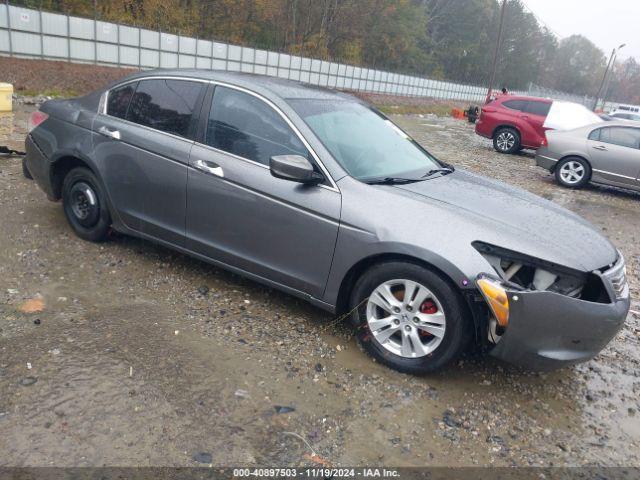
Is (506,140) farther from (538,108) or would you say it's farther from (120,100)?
(120,100)

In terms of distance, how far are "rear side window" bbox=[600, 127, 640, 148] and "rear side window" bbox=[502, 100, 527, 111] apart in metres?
A: 4.52

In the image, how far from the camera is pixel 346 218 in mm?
3258

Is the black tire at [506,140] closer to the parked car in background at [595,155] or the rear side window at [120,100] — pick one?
the parked car in background at [595,155]

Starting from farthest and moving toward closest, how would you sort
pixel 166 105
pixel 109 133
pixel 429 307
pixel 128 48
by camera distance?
1. pixel 128 48
2. pixel 109 133
3. pixel 166 105
4. pixel 429 307

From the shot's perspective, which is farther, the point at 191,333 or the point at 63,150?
the point at 63,150

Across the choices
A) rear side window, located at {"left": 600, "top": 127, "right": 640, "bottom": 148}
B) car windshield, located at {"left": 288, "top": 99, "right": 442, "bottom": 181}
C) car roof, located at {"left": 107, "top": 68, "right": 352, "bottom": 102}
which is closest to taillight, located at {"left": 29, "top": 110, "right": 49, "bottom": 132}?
car roof, located at {"left": 107, "top": 68, "right": 352, "bottom": 102}

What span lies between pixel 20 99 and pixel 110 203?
1369 centimetres

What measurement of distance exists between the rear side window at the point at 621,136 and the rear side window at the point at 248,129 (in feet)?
30.4

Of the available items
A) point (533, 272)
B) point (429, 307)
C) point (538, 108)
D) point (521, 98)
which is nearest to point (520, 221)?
point (533, 272)

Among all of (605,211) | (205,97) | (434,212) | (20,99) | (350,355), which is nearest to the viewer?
(434,212)

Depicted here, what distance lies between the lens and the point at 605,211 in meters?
9.19

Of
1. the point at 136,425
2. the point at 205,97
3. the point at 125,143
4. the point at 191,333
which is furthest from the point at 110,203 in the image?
the point at 136,425

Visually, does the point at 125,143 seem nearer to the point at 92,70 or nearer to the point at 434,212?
the point at 434,212

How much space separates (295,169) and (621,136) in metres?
9.56
